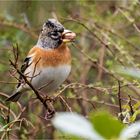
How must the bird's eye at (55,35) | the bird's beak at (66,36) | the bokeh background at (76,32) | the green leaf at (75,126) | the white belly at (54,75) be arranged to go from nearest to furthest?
the green leaf at (75,126)
the bird's beak at (66,36)
the white belly at (54,75)
the bird's eye at (55,35)
the bokeh background at (76,32)

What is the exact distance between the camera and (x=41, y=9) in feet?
14.4

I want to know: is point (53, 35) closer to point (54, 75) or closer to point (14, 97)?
point (54, 75)

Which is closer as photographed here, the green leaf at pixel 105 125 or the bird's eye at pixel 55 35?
the green leaf at pixel 105 125

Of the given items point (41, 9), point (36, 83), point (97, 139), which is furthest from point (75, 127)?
point (41, 9)

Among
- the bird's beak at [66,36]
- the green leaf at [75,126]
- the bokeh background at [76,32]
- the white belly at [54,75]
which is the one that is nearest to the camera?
the green leaf at [75,126]

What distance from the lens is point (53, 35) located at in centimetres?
331

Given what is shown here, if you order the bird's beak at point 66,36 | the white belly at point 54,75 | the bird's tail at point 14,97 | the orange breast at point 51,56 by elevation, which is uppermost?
the bird's beak at point 66,36

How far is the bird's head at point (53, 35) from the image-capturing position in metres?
3.10

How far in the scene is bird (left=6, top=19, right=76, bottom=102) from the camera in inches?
121

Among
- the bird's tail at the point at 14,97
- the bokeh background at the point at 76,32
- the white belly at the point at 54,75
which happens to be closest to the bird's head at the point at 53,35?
the white belly at the point at 54,75

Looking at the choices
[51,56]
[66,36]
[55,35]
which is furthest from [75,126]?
[55,35]

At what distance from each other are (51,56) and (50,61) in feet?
0.22

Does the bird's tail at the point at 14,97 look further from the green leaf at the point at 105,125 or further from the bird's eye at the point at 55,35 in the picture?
the green leaf at the point at 105,125

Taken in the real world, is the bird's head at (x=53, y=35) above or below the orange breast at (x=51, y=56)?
above
